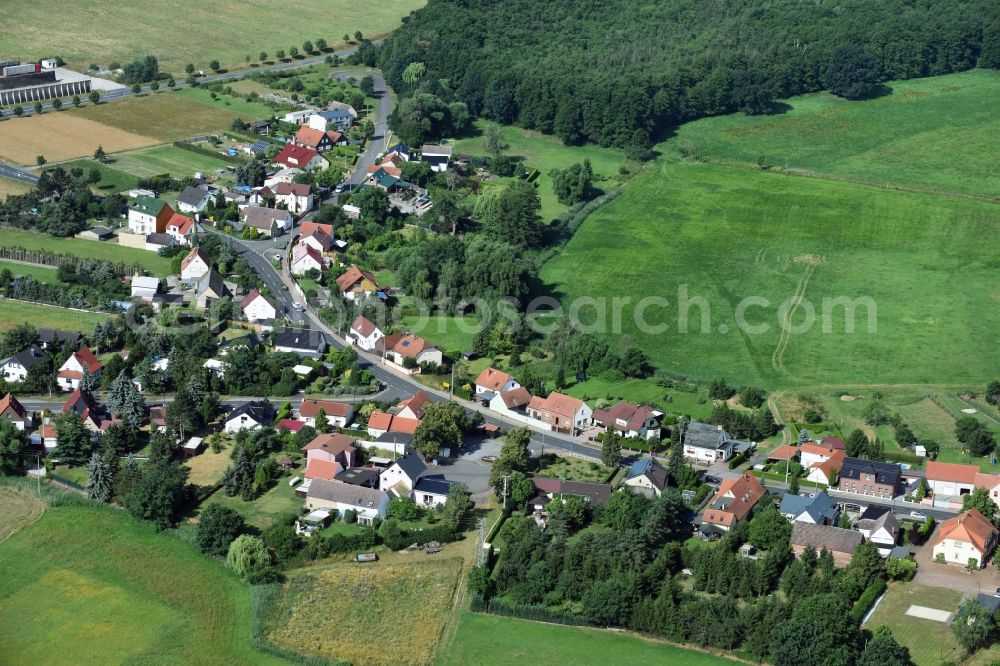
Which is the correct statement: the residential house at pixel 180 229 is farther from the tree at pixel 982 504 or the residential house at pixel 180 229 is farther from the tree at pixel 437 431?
the tree at pixel 982 504

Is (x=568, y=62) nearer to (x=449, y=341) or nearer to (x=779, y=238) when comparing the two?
(x=779, y=238)

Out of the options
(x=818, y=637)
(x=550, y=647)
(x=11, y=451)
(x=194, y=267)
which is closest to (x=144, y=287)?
(x=194, y=267)

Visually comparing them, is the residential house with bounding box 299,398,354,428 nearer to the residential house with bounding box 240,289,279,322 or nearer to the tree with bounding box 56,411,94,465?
the tree with bounding box 56,411,94,465

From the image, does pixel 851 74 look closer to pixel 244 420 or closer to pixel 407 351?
pixel 407 351

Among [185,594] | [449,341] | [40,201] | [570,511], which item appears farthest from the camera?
[40,201]

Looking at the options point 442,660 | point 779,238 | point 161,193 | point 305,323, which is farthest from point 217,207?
point 442,660

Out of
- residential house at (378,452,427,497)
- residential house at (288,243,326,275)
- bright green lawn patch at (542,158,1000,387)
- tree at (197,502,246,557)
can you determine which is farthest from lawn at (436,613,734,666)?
residential house at (288,243,326,275)

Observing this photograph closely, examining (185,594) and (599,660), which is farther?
(185,594)

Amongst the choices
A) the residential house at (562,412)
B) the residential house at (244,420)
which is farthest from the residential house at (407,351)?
the residential house at (244,420)
